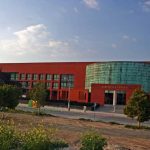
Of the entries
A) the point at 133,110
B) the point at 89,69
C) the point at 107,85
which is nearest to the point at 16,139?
the point at 133,110

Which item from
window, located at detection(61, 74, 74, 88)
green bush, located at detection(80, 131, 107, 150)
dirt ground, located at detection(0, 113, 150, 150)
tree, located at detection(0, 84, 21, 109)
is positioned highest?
window, located at detection(61, 74, 74, 88)

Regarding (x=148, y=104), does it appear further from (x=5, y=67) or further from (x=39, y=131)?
(x=5, y=67)

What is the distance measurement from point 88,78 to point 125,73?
14041 mm

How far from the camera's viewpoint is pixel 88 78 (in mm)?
113625

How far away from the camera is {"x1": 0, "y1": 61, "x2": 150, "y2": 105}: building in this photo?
10044 centimetres

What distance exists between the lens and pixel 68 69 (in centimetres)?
12000

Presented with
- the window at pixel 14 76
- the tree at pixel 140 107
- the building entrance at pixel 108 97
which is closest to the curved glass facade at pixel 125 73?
A: the building entrance at pixel 108 97

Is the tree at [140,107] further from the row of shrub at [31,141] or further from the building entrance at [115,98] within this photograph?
the building entrance at [115,98]

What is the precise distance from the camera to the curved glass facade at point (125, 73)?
103 meters

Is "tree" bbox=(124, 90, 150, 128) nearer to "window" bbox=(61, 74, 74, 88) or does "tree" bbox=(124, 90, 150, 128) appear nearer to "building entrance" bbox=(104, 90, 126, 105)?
"building entrance" bbox=(104, 90, 126, 105)

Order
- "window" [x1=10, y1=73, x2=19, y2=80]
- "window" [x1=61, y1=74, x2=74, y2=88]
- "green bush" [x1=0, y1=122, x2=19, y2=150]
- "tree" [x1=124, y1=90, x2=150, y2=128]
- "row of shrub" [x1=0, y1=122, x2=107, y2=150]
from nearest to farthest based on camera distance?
"green bush" [x1=0, y1=122, x2=19, y2=150] → "row of shrub" [x1=0, y1=122, x2=107, y2=150] → "tree" [x1=124, y1=90, x2=150, y2=128] → "window" [x1=61, y1=74, x2=74, y2=88] → "window" [x1=10, y1=73, x2=19, y2=80]

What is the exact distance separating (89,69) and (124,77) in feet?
45.6

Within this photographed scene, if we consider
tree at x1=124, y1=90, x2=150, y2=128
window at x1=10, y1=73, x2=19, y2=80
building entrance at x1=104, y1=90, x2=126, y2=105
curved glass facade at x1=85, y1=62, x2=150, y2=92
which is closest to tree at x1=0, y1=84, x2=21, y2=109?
tree at x1=124, y1=90, x2=150, y2=128

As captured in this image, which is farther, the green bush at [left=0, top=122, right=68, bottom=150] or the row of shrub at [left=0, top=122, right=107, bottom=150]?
the row of shrub at [left=0, top=122, right=107, bottom=150]
